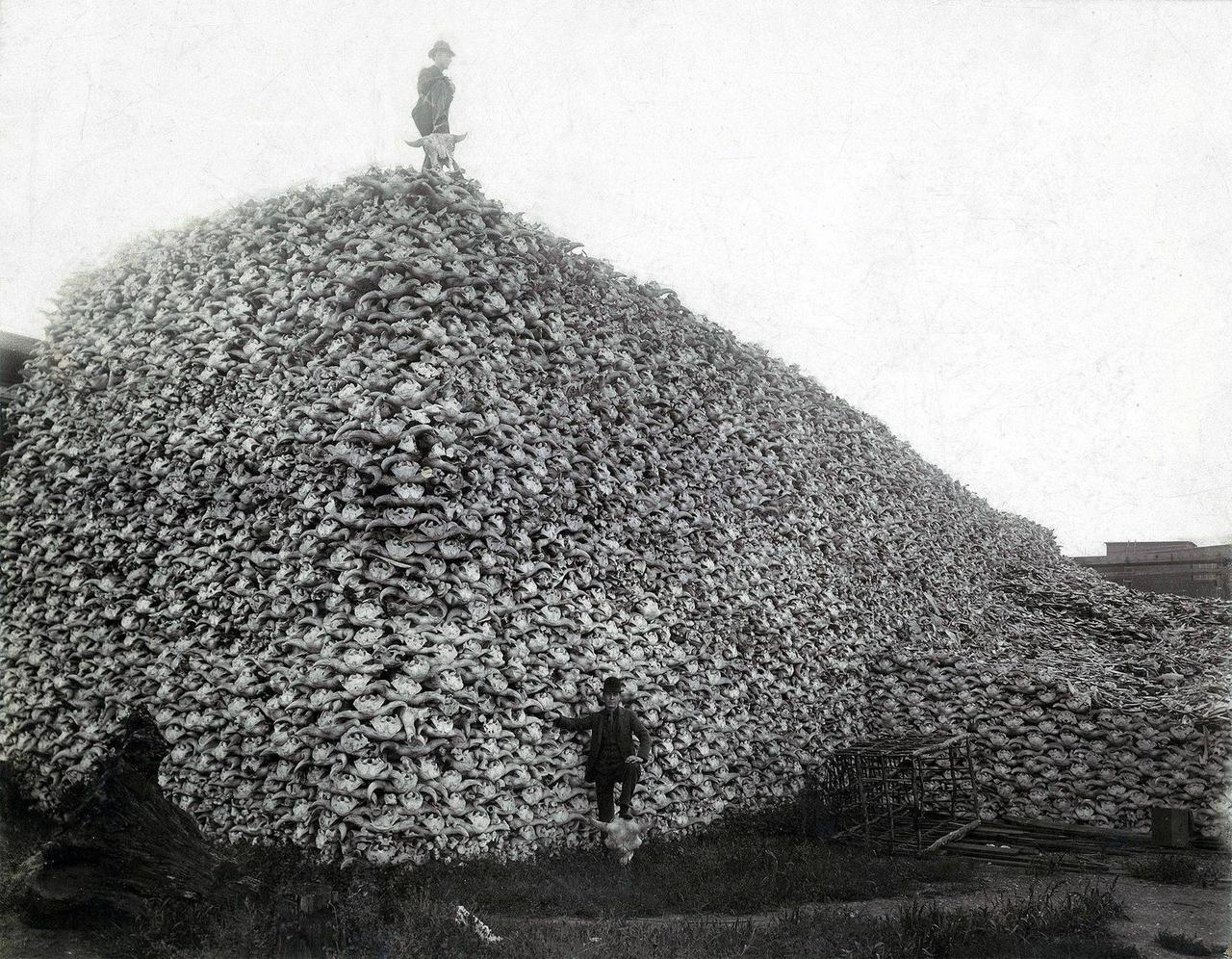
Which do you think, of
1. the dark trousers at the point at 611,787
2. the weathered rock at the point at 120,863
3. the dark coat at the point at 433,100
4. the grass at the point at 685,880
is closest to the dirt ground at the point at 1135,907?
the grass at the point at 685,880

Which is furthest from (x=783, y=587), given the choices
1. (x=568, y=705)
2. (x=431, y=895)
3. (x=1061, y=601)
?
(x=1061, y=601)

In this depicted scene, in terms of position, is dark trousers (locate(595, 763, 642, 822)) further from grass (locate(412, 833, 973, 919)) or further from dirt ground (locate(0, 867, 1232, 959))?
dirt ground (locate(0, 867, 1232, 959))

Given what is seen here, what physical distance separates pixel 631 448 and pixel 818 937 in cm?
489

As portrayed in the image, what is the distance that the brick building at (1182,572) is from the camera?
2082 centimetres

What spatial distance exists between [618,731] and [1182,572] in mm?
20237

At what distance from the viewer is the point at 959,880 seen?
723 cm

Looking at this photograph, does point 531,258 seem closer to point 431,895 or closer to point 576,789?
point 576,789

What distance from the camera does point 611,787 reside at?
7.50 meters

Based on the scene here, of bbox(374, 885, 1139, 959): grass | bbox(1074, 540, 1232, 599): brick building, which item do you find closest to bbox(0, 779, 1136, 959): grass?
bbox(374, 885, 1139, 959): grass

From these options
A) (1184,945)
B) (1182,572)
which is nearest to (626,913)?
(1184,945)

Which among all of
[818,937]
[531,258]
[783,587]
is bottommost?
[818,937]

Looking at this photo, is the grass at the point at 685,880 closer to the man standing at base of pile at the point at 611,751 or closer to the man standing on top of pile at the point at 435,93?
the man standing at base of pile at the point at 611,751

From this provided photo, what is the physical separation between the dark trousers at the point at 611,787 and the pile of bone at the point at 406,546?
17 centimetres

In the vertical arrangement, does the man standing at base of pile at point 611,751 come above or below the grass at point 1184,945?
above
